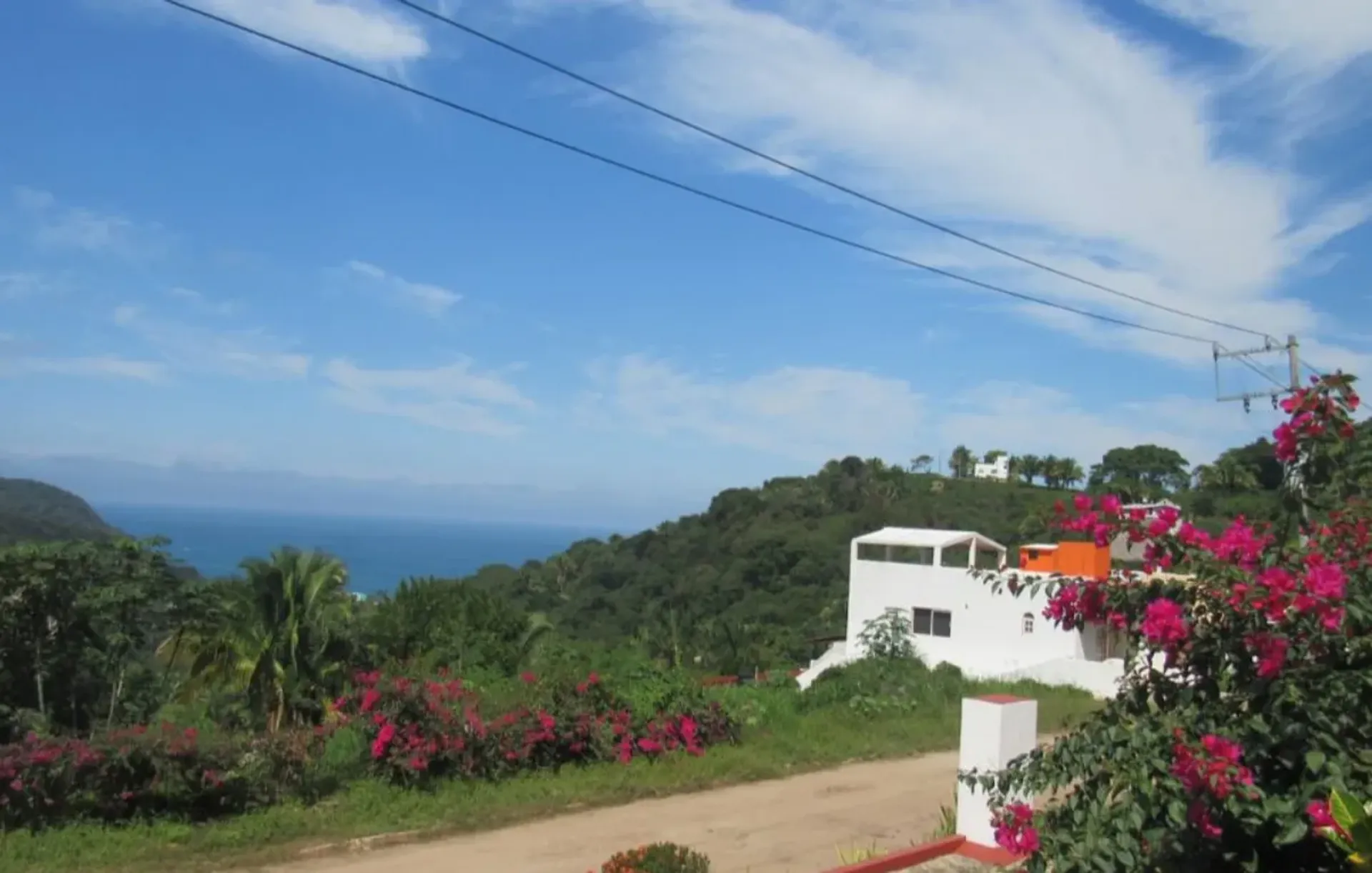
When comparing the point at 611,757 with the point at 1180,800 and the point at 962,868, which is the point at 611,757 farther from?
the point at 1180,800

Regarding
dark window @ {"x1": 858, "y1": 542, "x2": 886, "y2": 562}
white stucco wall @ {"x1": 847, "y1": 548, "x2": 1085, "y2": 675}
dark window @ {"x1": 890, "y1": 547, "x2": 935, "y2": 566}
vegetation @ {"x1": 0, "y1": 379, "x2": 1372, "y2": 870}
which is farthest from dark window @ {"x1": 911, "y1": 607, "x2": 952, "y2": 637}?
vegetation @ {"x1": 0, "y1": 379, "x2": 1372, "y2": 870}

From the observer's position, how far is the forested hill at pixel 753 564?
35938 mm

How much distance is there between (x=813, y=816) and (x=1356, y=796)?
6.28 m

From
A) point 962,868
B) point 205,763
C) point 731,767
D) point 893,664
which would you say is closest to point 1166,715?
point 962,868

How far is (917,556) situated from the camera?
33.1m

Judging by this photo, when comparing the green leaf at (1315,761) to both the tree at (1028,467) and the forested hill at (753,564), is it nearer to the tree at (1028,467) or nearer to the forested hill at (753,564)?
the forested hill at (753,564)

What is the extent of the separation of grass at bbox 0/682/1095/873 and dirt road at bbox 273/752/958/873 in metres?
0.28

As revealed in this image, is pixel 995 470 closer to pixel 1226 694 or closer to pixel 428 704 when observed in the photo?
pixel 428 704

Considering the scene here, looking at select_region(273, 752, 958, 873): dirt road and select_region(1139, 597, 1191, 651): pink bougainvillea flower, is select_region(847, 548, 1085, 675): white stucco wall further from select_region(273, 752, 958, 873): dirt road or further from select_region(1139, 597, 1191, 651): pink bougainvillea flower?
select_region(1139, 597, 1191, 651): pink bougainvillea flower

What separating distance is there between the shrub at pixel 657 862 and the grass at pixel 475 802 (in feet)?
8.74

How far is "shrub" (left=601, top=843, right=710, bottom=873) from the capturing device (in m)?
5.81

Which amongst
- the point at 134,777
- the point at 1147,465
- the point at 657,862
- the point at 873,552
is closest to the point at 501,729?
the point at 134,777

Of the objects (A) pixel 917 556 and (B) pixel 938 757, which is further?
(A) pixel 917 556

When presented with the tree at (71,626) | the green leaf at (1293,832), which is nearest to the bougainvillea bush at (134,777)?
the tree at (71,626)
